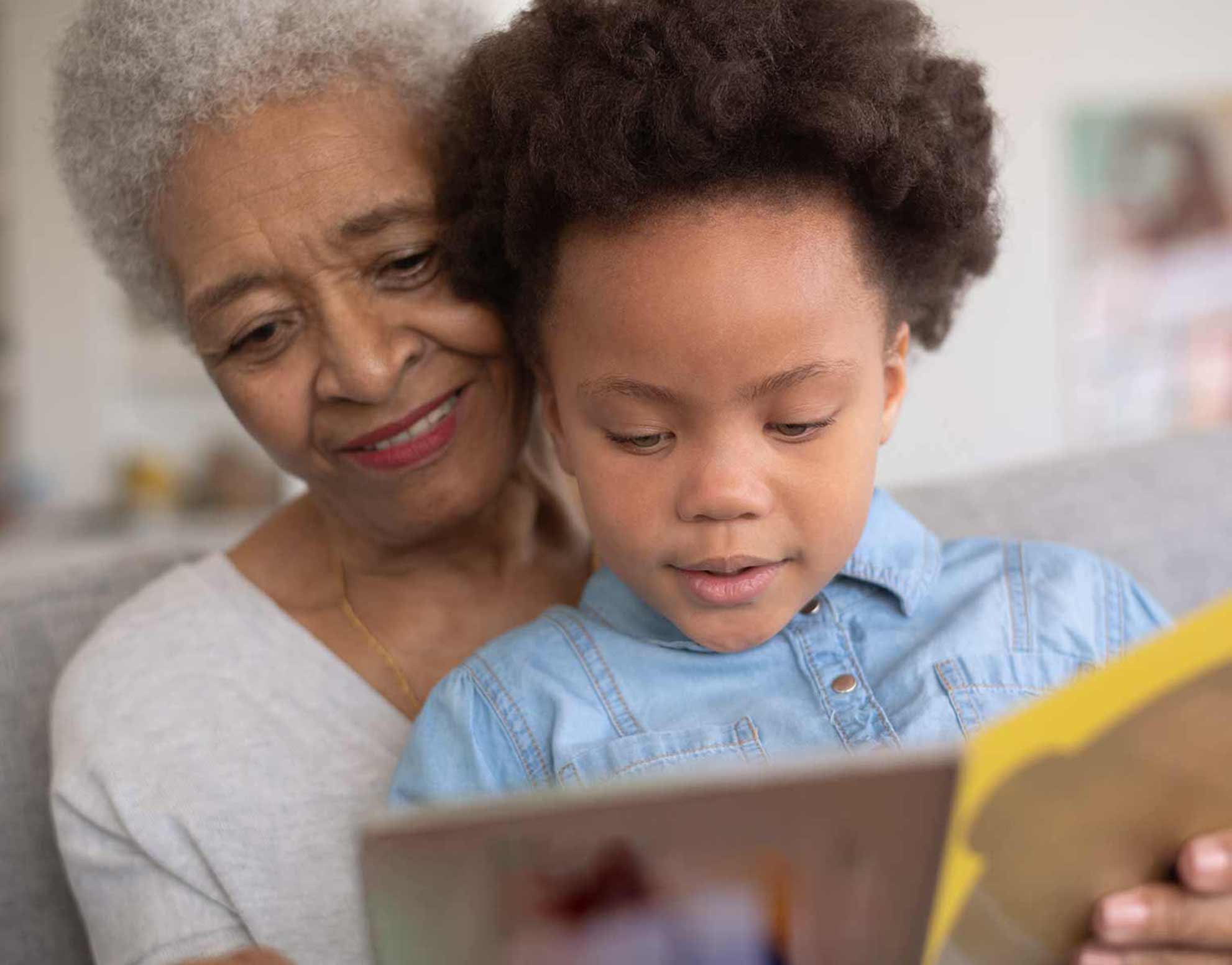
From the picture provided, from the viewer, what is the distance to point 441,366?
1317mm

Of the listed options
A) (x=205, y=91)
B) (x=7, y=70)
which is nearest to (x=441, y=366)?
(x=205, y=91)

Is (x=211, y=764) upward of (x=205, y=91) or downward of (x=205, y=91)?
downward

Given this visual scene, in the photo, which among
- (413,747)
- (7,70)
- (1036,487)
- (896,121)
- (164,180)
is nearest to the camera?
(896,121)

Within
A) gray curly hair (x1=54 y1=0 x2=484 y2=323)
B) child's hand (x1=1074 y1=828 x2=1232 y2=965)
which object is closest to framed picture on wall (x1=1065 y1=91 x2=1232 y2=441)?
gray curly hair (x1=54 y1=0 x2=484 y2=323)

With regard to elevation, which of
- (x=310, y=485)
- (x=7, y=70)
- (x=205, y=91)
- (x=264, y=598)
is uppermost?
(x=7, y=70)

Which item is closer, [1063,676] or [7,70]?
[1063,676]

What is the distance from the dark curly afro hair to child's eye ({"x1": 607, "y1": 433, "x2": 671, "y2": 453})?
0.17 meters

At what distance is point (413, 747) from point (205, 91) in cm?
69

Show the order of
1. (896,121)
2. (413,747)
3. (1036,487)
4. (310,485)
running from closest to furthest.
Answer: (896,121) → (413,747) → (310,485) → (1036,487)

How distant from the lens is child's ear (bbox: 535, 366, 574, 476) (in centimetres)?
120

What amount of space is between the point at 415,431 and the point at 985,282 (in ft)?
13.4

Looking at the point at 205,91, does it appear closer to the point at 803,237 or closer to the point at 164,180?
the point at 164,180

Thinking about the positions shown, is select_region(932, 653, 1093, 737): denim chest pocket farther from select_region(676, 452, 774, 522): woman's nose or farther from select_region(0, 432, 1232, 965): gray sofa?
select_region(0, 432, 1232, 965): gray sofa

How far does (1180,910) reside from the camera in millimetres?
867
